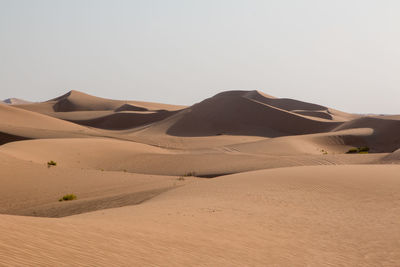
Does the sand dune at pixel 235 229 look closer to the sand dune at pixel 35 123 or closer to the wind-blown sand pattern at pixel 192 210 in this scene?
the wind-blown sand pattern at pixel 192 210

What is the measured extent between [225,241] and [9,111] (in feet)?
176

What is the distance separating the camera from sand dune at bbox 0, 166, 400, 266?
5.61m

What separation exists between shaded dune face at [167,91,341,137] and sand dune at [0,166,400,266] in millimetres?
40595

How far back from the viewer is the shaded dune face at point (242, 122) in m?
56.5

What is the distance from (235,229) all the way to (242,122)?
51758mm

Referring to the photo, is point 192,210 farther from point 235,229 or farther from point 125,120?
point 125,120

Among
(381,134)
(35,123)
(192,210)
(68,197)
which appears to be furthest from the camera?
(35,123)

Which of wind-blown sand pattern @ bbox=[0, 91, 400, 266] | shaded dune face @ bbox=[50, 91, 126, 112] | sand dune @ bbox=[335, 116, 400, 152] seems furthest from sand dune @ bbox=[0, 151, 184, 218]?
shaded dune face @ bbox=[50, 91, 126, 112]

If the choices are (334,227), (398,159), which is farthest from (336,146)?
A: (334,227)

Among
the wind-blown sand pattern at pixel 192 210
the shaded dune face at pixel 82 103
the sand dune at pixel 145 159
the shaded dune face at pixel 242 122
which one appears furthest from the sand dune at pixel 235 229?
the shaded dune face at pixel 82 103

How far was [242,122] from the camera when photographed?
59.9m

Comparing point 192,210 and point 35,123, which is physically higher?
point 35,123

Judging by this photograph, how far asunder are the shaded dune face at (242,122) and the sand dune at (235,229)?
133 feet

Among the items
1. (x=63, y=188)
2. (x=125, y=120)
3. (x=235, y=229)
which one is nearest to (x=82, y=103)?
(x=125, y=120)
